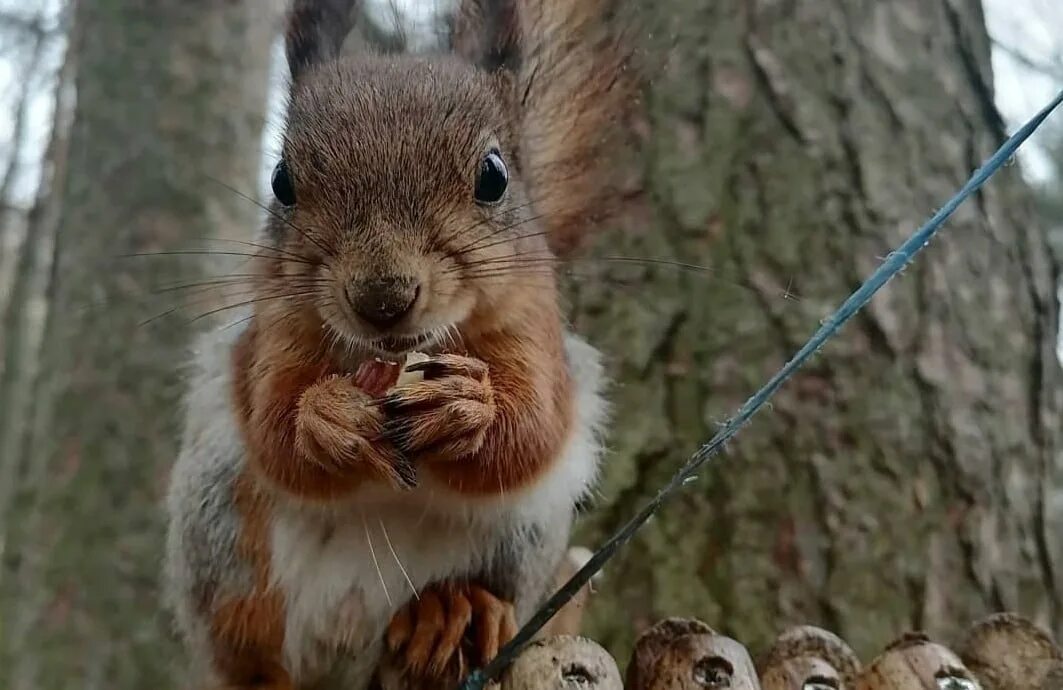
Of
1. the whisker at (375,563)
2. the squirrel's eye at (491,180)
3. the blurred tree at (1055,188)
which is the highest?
the blurred tree at (1055,188)

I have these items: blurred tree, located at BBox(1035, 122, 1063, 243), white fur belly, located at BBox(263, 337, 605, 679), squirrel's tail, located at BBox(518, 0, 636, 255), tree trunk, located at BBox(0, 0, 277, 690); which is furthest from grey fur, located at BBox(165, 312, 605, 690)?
blurred tree, located at BBox(1035, 122, 1063, 243)

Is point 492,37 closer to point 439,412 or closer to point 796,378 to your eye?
point 439,412

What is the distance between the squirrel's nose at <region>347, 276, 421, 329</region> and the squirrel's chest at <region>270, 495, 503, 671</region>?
23cm

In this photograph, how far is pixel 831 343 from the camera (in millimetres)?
1490

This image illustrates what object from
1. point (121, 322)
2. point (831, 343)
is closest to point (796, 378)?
point (831, 343)

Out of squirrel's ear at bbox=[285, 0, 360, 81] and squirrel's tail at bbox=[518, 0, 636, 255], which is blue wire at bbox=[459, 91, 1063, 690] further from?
squirrel's ear at bbox=[285, 0, 360, 81]

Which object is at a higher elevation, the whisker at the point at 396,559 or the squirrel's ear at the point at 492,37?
the squirrel's ear at the point at 492,37

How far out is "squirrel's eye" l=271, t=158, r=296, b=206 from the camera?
0.91 metres

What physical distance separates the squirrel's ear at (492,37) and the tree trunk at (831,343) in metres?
0.36

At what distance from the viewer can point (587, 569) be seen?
641 mm

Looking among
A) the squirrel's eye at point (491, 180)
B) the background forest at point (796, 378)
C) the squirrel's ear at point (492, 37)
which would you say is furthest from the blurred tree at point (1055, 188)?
the squirrel's eye at point (491, 180)

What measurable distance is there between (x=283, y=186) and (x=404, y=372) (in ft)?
0.79

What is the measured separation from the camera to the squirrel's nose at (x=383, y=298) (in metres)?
0.76

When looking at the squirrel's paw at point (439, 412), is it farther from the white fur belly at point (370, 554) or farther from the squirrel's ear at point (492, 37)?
the squirrel's ear at point (492, 37)
